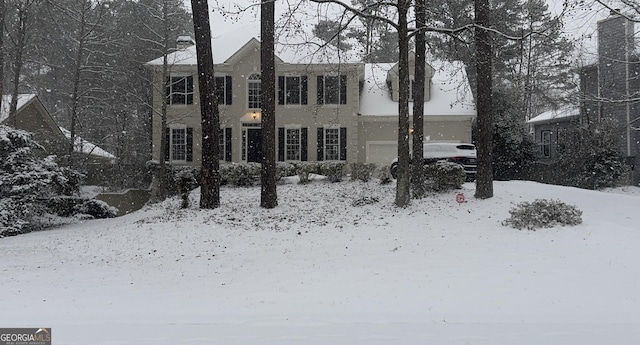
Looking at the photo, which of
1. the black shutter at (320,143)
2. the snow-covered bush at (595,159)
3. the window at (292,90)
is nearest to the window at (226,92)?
the window at (292,90)

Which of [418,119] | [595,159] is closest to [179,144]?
[418,119]

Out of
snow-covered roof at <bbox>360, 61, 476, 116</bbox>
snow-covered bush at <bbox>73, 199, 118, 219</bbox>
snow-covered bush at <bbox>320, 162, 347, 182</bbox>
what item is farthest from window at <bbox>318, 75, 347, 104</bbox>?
snow-covered bush at <bbox>73, 199, 118, 219</bbox>

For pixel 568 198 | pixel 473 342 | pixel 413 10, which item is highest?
pixel 413 10

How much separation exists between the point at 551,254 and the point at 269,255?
488 centimetres

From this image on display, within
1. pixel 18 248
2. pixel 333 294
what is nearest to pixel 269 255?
pixel 333 294

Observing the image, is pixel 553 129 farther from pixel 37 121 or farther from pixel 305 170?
pixel 37 121

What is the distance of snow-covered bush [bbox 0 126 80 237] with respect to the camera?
1273 cm

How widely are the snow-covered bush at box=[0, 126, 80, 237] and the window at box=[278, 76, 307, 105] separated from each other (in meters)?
11.2

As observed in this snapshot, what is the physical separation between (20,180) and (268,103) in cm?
721

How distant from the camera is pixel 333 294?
616cm

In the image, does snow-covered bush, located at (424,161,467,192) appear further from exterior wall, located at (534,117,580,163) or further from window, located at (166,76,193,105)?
exterior wall, located at (534,117,580,163)

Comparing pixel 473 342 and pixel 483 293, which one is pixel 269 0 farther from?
pixel 473 342

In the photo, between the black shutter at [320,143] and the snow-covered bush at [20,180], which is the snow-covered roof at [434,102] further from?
the snow-covered bush at [20,180]

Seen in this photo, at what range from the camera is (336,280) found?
677 centimetres
